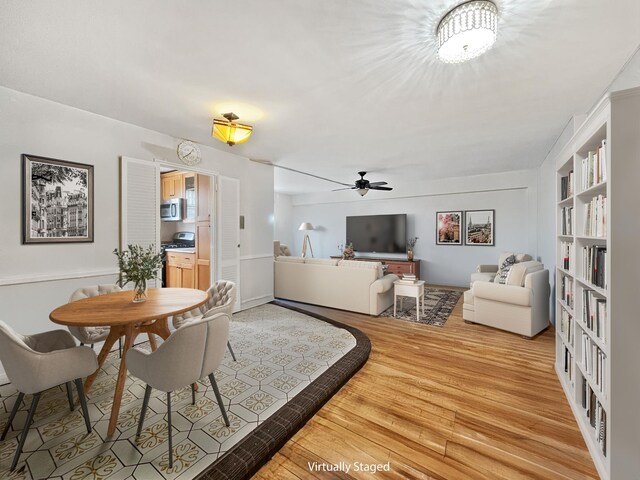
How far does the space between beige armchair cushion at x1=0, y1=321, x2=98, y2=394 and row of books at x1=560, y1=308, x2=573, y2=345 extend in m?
3.43

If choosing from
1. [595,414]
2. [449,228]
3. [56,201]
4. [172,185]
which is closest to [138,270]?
[56,201]

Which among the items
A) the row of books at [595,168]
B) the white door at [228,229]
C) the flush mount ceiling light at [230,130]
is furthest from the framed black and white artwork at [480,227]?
the flush mount ceiling light at [230,130]

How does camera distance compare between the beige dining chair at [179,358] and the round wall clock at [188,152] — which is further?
the round wall clock at [188,152]

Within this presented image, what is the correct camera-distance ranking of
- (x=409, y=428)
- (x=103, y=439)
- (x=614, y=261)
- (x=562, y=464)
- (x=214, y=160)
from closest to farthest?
1. (x=614, y=261)
2. (x=562, y=464)
3. (x=103, y=439)
4. (x=409, y=428)
5. (x=214, y=160)

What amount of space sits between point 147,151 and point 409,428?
150 inches

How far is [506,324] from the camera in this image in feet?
11.4

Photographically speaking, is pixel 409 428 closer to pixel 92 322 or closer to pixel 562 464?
pixel 562 464

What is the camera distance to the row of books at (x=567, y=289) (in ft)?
7.18

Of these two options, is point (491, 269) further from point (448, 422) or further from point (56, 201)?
point (56, 201)

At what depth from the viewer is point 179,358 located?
153 centimetres

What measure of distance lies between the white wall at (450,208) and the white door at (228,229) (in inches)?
161

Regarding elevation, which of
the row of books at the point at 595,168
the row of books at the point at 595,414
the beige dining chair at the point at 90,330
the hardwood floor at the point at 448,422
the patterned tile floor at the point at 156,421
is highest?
the row of books at the point at 595,168

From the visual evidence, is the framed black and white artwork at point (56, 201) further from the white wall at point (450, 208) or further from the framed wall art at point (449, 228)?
the framed wall art at point (449, 228)

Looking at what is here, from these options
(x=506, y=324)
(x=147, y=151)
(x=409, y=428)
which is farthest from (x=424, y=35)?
(x=506, y=324)
